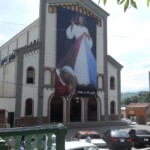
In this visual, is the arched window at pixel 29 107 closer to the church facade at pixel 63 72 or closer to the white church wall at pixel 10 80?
the church facade at pixel 63 72

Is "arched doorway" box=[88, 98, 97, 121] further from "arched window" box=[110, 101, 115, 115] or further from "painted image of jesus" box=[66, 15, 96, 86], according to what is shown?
"arched window" box=[110, 101, 115, 115]

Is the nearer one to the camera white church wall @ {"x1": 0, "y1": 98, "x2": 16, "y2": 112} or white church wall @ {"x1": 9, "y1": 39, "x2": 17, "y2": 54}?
white church wall @ {"x1": 0, "y1": 98, "x2": 16, "y2": 112}

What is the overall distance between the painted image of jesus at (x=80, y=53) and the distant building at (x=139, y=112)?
100 feet

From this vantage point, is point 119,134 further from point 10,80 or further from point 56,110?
point 10,80

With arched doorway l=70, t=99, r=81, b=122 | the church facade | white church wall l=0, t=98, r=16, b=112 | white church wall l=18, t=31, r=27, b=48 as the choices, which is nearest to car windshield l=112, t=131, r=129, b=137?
the church facade

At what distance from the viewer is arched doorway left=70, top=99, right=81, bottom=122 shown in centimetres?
4227

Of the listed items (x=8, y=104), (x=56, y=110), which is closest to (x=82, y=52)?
(x=56, y=110)

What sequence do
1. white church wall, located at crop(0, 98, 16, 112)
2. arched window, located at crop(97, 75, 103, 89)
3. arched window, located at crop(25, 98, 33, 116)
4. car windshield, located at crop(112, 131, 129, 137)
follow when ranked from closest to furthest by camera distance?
1. car windshield, located at crop(112, 131, 129, 137)
2. white church wall, located at crop(0, 98, 16, 112)
3. arched window, located at crop(25, 98, 33, 116)
4. arched window, located at crop(97, 75, 103, 89)

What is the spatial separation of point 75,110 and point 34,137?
3873 cm

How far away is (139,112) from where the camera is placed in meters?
72.9

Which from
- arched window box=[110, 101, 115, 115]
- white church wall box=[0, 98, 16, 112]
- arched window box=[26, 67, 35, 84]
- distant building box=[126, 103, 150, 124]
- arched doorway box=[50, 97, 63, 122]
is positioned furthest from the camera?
distant building box=[126, 103, 150, 124]

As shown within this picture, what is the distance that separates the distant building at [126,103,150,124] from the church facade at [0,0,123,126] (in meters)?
25.6

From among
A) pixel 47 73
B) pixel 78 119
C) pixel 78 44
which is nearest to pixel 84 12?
pixel 78 44

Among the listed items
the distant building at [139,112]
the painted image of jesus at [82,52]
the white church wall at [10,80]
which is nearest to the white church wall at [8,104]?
the white church wall at [10,80]
